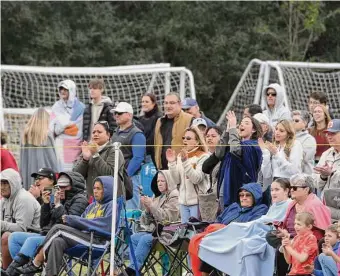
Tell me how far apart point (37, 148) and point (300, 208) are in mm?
5363

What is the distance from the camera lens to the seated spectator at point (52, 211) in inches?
487

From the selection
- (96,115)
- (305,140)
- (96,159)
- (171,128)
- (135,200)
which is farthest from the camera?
(96,115)

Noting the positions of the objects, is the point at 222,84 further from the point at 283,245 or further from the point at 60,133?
the point at 283,245

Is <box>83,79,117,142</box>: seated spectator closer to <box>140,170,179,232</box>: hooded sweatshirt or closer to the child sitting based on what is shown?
<box>140,170,179,232</box>: hooded sweatshirt

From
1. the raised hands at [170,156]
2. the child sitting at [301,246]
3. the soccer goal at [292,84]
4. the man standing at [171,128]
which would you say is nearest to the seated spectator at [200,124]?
the man standing at [171,128]

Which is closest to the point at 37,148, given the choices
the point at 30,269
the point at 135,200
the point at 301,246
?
the point at 135,200

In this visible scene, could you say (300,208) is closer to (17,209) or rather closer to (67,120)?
(17,209)

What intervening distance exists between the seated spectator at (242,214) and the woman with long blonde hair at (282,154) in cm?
46

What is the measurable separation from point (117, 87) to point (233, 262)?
434 inches

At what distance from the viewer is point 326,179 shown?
1164cm

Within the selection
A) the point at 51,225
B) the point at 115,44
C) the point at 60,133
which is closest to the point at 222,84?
the point at 115,44

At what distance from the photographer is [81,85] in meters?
22.8

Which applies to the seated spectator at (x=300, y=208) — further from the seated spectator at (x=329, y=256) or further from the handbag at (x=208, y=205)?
the handbag at (x=208, y=205)

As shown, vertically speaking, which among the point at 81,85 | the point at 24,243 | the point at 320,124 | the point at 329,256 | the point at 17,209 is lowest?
the point at 24,243
